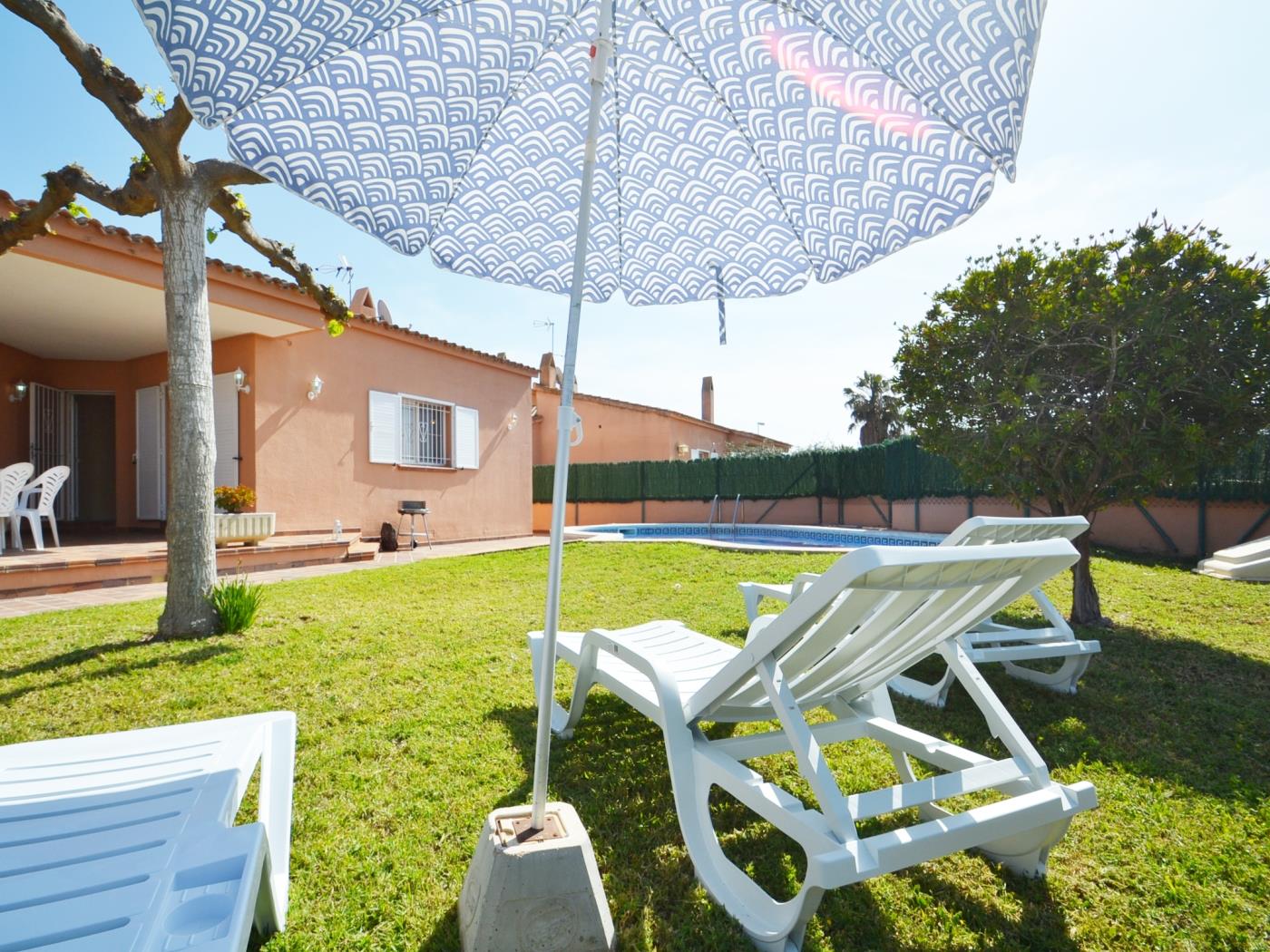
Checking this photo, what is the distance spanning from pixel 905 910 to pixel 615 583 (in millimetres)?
5590

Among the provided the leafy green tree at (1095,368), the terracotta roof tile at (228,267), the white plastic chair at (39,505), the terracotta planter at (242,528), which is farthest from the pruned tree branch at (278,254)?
the leafy green tree at (1095,368)

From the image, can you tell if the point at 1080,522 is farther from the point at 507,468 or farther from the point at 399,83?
the point at 507,468

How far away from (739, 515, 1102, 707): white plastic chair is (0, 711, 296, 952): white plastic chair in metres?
2.56

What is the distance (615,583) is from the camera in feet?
24.3

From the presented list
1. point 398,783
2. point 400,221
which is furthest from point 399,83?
point 398,783

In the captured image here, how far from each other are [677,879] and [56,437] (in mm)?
13413

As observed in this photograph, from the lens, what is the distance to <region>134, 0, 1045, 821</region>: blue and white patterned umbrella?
1.89m

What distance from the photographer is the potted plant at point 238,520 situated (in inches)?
304

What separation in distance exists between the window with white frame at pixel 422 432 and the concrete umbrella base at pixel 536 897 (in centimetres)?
1031

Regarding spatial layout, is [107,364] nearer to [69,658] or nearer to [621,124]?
[69,658]

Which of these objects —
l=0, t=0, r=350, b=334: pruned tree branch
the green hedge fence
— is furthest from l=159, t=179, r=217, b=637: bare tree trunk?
the green hedge fence

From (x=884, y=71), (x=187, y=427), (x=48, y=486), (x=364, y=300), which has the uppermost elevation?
(x=364, y=300)

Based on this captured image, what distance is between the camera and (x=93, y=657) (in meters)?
4.09

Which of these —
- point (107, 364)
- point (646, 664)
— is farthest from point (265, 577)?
point (646, 664)
